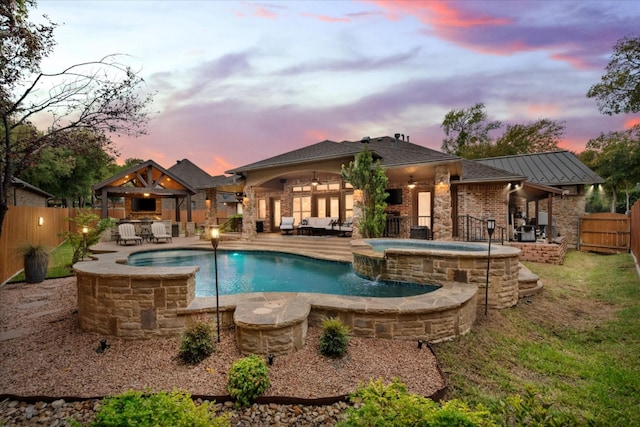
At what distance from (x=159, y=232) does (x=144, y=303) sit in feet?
39.7

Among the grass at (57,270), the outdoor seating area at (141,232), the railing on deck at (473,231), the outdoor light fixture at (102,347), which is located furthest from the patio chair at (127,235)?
the railing on deck at (473,231)

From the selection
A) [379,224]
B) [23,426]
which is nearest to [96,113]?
[23,426]

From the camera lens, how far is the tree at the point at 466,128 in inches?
1216

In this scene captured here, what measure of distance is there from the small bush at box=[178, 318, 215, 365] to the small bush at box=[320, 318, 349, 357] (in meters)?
1.46

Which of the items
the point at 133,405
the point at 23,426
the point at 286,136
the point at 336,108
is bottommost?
the point at 23,426

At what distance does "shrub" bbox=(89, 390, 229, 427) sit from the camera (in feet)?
5.97

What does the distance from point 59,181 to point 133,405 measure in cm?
A: 2979

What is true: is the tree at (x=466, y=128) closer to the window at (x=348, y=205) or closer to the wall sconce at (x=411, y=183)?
the wall sconce at (x=411, y=183)

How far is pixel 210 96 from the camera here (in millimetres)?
14898

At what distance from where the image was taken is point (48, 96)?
4.86 metres

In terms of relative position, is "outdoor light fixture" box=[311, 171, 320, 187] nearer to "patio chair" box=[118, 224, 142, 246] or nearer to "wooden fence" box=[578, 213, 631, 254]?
"patio chair" box=[118, 224, 142, 246]

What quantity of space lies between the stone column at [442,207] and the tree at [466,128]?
23.0 m

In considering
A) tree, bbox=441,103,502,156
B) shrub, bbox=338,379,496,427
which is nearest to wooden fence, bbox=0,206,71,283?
shrub, bbox=338,379,496,427

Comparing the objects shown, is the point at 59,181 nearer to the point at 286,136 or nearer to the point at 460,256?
the point at 286,136
